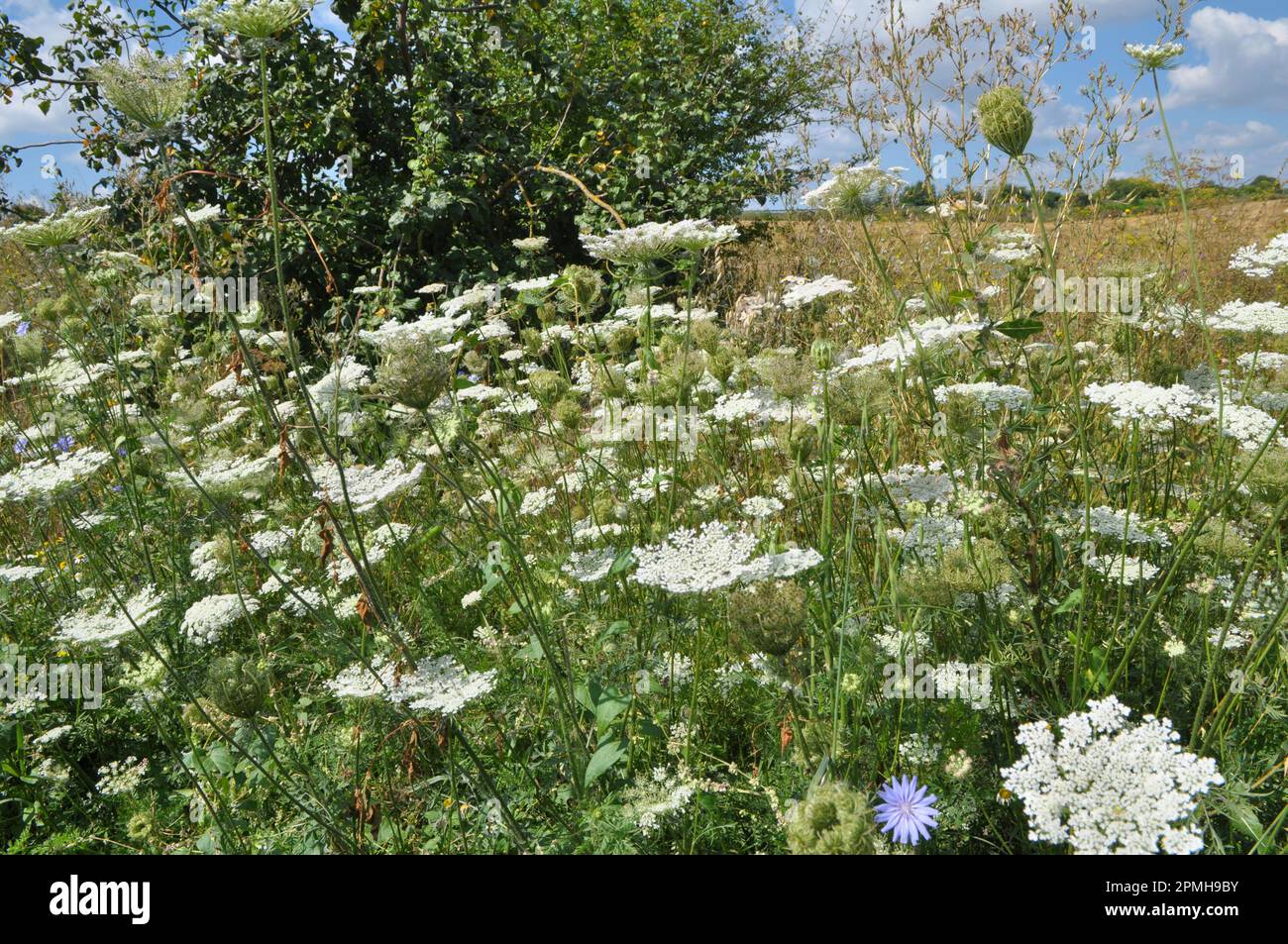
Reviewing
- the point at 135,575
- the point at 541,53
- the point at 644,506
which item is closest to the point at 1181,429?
the point at 644,506

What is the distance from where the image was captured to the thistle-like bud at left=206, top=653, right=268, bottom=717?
78.6 inches

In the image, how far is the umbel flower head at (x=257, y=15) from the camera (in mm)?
1786

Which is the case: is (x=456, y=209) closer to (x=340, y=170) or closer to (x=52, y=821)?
(x=340, y=170)

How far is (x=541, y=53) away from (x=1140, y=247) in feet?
18.9

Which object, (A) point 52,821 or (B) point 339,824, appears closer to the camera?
(B) point 339,824

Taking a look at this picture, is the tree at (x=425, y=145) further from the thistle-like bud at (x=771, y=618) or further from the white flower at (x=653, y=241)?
the thistle-like bud at (x=771, y=618)

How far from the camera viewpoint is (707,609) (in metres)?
2.73

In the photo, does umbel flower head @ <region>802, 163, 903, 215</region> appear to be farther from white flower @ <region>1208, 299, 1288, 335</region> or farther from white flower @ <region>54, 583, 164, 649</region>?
white flower @ <region>54, 583, 164, 649</region>

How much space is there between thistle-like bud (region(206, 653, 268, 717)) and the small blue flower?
4.78 ft

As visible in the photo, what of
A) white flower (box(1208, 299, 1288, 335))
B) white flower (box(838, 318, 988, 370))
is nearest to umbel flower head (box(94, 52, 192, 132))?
white flower (box(838, 318, 988, 370))

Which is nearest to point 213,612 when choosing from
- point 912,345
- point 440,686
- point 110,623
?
point 110,623

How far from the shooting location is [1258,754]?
2.16 m

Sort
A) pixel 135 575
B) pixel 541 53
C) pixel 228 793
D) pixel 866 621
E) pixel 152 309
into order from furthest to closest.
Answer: pixel 541 53 → pixel 152 309 → pixel 135 575 → pixel 228 793 → pixel 866 621

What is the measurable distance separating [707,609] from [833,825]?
1403mm
